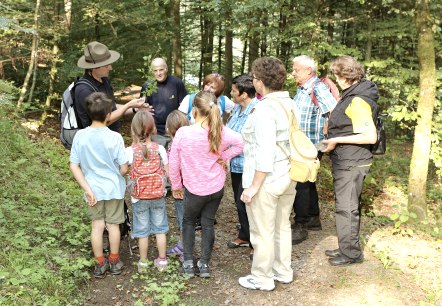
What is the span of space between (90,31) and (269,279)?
1040cm

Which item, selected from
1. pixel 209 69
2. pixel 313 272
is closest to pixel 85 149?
pixel 313 272

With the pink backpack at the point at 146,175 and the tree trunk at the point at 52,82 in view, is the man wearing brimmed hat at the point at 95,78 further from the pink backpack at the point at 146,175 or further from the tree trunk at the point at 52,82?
the tree trunk at the point at 52,82

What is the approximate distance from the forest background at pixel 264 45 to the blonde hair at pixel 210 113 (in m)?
1.99

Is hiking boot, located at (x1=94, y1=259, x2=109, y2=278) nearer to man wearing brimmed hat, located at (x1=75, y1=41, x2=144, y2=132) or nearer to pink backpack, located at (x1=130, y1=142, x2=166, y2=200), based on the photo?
pink backpack, located at (x1=130, y1=142, x2=166, y2=200)

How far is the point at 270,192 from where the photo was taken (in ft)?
13.1

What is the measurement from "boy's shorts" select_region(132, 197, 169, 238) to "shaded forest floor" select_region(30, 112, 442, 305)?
0.50 metres

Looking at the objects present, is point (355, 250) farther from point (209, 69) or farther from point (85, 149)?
point (209, 69)

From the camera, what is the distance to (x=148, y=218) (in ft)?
15.4

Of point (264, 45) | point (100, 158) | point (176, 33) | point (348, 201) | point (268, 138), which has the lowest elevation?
point (348, 201)

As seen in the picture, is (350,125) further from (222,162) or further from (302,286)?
(302,286)

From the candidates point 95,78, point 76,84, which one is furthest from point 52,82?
point 76,84

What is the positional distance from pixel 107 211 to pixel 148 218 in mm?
472

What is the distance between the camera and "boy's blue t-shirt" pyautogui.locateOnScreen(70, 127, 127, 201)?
4238 millimetres

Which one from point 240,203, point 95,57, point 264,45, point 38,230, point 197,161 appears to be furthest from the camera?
point 264,45
